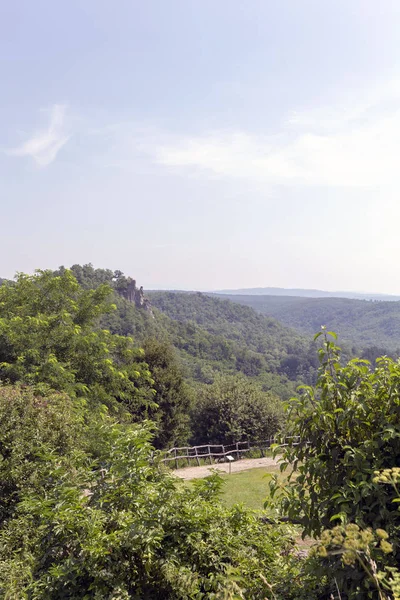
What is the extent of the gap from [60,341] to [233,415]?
12658 millimetres

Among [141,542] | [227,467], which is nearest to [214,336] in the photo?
[227,467]

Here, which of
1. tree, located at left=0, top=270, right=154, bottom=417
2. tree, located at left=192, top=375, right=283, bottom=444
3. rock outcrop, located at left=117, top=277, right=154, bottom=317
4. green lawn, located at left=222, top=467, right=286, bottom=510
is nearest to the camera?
green lawn, located at left=222, top=467, right=286, bottom=510

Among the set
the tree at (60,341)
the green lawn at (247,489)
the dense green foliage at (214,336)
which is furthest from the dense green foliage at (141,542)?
the dense green foliage at (214,336)

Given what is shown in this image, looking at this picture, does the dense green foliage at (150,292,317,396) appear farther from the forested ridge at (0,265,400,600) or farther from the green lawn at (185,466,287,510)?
the forested ridge at (0,265,400,600)

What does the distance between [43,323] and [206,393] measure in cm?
1380

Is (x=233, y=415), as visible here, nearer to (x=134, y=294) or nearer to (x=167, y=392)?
(x=167, y=392)

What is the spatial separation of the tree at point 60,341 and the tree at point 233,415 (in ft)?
24.0

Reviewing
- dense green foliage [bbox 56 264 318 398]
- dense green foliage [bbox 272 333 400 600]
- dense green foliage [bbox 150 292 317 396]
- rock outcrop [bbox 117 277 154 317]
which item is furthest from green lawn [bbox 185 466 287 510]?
rock outcrop [bbox 117 277 154 317]

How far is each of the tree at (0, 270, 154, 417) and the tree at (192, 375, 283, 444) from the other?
7.31 metres

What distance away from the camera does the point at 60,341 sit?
15.0m

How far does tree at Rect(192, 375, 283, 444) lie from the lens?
24.0 metres

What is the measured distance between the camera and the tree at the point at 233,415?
24.0 metres

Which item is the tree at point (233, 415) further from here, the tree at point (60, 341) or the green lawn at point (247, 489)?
the green lawn at point (247, 489)

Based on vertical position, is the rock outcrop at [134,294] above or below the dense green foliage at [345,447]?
above
